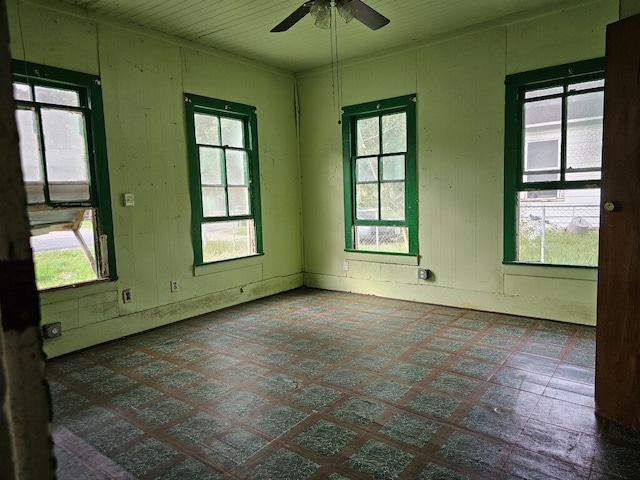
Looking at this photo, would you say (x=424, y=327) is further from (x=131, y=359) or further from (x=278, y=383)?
(x=131, y=359)

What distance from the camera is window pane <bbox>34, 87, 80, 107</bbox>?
3.59 m

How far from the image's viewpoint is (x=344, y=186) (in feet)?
18.8

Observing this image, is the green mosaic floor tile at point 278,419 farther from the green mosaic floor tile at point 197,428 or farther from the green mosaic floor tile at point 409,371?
the green mosaic floor tile at point 409,371

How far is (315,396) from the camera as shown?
2822 mm

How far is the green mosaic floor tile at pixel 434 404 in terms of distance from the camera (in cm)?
255

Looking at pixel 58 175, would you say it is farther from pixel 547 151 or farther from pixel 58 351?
pixel 547 151

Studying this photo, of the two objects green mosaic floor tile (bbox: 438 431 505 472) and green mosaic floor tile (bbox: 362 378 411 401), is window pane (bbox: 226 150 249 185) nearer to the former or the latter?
green mosaic floor tile (bbox: 362 378 411 401)

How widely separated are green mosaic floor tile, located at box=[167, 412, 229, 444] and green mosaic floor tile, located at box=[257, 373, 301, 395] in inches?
18.3

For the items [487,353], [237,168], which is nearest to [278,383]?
[487,353]

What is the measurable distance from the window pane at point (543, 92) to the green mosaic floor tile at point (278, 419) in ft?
12.8

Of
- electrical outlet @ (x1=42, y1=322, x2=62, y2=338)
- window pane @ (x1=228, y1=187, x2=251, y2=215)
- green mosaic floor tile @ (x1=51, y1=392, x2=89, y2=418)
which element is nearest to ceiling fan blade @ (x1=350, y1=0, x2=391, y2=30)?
window pane @ (x1=228, y1=187, x2=251, y2=215)

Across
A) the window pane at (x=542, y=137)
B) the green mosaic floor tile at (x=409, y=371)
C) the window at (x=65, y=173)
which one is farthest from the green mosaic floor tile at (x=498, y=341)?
the window at (x=65, y=173)

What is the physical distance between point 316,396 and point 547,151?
339 cm

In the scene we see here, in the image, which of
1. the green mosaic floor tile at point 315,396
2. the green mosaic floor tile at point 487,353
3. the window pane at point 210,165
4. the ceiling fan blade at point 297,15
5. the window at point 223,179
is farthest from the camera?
the window pane at point 210,165
